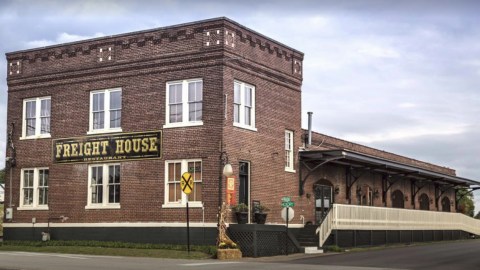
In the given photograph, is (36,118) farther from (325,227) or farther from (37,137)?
(325,227)

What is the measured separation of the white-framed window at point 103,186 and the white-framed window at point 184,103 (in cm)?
354

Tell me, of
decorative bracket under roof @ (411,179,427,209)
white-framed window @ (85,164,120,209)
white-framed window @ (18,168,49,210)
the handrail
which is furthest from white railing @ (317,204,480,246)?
white-framed window @ (18,168,49,210)

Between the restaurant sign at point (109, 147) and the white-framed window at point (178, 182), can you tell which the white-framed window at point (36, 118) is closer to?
the restaurant sign at point (109, 147)

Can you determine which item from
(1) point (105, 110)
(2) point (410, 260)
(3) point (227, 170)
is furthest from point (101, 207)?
(2) point (410, 260)

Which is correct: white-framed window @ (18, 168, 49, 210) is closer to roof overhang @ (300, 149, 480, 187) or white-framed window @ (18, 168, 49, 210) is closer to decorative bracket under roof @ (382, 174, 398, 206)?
roof overhang @ (300, 149, 480, 187)

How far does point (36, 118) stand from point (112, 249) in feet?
29.0

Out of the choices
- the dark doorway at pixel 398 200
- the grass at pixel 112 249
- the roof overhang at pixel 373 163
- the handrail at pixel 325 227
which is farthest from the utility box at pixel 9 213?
the dark doorway at pixel 398 200

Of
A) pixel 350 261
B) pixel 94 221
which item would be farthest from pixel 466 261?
pixel 94 221

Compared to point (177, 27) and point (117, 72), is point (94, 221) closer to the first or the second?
point (117, 72)

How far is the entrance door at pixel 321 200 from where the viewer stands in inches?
1391

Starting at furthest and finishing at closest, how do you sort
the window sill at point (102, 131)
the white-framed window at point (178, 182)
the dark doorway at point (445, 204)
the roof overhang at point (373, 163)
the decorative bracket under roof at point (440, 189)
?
the dark doorway at point (445, 204) → the decorative bracket under roof at point (440, 189) → the roof overhang at point (373, 163) → the window sill at point (102, 131) → the white-framed window at point (178, 182)

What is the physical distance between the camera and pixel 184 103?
97.4ft

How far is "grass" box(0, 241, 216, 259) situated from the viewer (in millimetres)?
26245

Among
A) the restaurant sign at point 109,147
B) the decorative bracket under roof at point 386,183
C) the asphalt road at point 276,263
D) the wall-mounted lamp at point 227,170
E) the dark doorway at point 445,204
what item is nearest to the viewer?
the asphalt road at point 276,263
